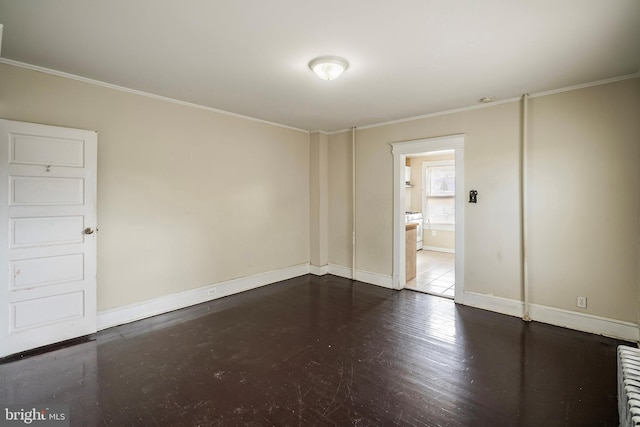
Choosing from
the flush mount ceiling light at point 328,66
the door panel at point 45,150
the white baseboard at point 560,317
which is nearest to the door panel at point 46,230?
the door panel at point 45,150

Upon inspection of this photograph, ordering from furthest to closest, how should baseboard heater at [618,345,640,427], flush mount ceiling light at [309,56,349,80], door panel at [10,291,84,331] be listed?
door panel at [10,291,84,331] < flush mount ceiling light at [309,56,349,80] < baseboard heater at [618,345,640,427]

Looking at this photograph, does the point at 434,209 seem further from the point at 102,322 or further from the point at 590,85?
the point at 102,322

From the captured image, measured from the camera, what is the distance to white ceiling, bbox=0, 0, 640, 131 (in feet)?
6.53

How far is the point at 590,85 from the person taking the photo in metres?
3.20

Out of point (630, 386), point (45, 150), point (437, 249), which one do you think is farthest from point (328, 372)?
point (437, 249)

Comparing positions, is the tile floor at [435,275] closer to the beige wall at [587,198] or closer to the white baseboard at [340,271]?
the white baseboard at [340,271]

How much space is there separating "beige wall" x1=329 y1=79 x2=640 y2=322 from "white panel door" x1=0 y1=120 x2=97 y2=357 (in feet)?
13.8

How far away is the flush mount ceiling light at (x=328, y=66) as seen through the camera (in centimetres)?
267

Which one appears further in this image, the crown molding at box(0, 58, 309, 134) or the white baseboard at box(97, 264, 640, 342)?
the white baseboard at box(97, 264, 640, 342)

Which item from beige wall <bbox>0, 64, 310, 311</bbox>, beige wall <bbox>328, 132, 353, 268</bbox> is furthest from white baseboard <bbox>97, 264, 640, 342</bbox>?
beige wall <bbox>328, 132, 353, 268</bbox>

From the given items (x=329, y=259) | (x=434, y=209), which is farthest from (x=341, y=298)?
(x=434, y=209)

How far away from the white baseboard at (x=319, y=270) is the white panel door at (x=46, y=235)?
335 cm

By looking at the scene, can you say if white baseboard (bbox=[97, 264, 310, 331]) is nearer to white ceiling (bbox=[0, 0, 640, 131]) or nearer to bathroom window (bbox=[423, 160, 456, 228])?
white ceiling (bbox=[0, 0, 640, 131])

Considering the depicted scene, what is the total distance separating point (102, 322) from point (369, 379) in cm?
284
